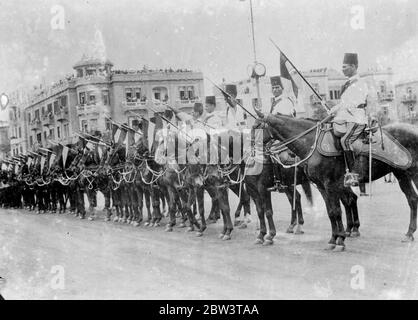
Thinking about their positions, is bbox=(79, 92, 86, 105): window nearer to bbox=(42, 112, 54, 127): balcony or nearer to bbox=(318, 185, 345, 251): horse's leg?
bbox=(42, 112, 54, 127): balcony

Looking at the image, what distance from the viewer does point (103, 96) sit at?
15922mm

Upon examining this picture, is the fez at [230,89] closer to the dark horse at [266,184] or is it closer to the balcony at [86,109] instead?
the dark horse at [266,184]

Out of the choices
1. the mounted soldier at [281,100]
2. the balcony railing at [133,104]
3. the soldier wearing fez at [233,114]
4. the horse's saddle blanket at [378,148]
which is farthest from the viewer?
the balcony railing at [133,104]

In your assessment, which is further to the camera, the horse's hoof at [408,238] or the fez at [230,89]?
the fez at [230,89]

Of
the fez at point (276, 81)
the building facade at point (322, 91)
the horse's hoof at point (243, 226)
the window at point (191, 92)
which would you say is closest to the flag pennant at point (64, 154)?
the window at point (191, 92)

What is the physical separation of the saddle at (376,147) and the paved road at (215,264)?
1.49 m

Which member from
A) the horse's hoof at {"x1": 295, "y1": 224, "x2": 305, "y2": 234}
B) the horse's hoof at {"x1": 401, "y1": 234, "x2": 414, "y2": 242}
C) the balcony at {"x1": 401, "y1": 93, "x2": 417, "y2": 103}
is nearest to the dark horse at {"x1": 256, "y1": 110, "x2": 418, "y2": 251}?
the horse's hoof at {"x1": 401, "y1": 234, "x2": 414, "y2": 242}

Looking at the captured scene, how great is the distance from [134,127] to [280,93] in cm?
551

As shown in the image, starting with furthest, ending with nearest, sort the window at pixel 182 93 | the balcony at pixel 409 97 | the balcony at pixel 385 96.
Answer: the balcony at pixel 385 96
the window at pixel 182 93
the balcony at pixel 409 97

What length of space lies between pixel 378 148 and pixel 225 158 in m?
3.34

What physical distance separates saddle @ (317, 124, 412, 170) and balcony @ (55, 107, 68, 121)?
1194 centimetres

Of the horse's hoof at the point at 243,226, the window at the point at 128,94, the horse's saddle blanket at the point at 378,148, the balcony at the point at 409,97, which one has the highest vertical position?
the window at the point at 128,94

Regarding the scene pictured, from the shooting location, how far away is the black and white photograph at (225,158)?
793 centimetres

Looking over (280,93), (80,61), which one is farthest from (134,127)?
(280,93)
